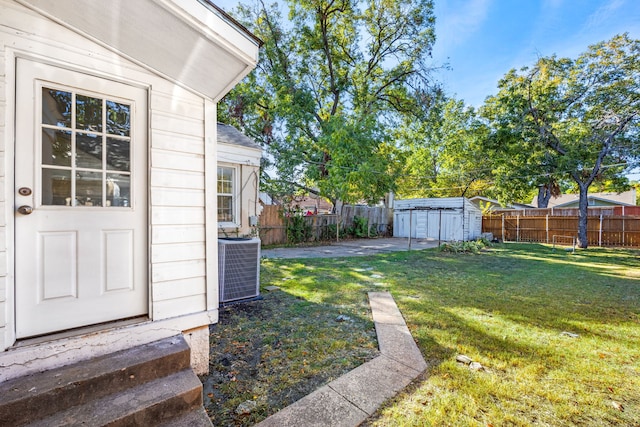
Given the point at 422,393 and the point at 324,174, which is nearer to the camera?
the point at 422,393

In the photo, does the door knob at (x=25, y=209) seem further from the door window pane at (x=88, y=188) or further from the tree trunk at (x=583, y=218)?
the tree trunk at (x=583, y=218)

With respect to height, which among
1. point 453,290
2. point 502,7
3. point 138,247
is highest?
point 502,7

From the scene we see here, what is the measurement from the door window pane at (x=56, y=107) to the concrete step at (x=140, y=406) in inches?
67.9

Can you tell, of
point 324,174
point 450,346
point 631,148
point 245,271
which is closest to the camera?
point 450,346

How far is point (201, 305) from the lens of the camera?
2.24 metres

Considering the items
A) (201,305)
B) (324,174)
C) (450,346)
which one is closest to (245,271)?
(201,305)

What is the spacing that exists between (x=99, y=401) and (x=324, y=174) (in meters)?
11.9

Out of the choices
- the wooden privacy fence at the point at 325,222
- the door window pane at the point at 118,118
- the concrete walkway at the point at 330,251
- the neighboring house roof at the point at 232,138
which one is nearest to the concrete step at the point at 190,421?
the door window pane at the point at 118,118

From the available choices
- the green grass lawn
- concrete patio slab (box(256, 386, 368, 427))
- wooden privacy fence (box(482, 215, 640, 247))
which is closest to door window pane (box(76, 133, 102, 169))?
concrete patio slab (box(256, 386, 368, 427))

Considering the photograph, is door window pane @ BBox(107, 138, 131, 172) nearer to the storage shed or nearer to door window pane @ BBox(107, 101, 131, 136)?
door window pane @ BBox(107, 101, 131, 136)

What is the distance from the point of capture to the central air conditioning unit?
12.0 feet

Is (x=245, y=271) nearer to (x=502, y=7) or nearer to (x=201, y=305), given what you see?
(x=201, y=305)

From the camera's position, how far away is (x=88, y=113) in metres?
1.92

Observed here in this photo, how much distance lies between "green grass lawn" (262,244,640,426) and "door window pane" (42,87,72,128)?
109 inches
